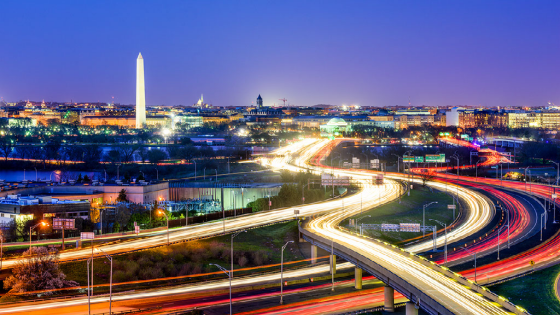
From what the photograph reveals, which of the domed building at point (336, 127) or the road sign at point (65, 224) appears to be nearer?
the road sign at point (65, 224)

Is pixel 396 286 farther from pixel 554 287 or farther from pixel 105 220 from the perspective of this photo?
pixel 105 220

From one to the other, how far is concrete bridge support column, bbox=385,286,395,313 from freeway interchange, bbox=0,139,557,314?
605mm

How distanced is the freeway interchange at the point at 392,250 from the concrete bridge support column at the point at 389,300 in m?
0.60

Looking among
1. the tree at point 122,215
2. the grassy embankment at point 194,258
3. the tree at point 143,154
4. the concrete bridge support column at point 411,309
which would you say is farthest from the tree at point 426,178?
the tree at point 143,154

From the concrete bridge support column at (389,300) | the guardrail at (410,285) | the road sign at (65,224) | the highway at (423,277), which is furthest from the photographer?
the road sign at (65,224)

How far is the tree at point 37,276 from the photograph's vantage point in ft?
88.3

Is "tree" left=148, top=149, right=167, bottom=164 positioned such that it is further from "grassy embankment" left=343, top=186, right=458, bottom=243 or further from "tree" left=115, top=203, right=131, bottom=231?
"grassy embankment" left=343, top=186, right=458, bottom=243

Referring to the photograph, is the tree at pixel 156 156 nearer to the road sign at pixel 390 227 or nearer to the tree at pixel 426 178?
the tree at pixel 426 178

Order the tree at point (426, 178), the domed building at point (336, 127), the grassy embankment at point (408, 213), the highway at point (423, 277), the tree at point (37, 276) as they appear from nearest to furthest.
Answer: the highway at point (423, 277) < the tree at point (37, 276) < the grassy embankment at point (408, 213) < the tree at point (426, 178) < the domed building at point (336, 127)

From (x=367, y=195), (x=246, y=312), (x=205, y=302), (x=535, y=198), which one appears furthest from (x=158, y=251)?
(x=535, y=198)

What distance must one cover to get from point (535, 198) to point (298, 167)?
30045 millimetres

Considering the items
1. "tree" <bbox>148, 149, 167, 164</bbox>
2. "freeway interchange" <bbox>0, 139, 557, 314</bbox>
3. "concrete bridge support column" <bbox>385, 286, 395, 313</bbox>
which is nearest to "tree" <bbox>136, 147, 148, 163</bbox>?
"tree" <bbox>148, 149, 167, 164</bbox>

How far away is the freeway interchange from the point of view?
21.8 m

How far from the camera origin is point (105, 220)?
144 ft
